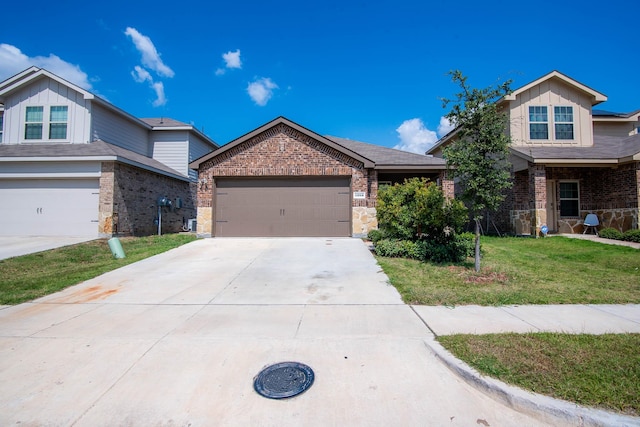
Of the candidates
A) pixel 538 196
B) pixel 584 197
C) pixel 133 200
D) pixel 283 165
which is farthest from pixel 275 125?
pixel 584 197

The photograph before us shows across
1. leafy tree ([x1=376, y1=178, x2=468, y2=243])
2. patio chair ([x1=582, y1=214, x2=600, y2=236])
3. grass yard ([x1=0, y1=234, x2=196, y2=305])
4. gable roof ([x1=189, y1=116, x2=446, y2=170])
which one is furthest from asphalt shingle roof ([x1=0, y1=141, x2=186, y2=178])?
patio chair ([x1=582, y1=214, x2=600, y2=236])

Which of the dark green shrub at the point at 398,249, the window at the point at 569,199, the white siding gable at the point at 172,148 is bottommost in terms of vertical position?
the dark green shrub at the point at 398,249

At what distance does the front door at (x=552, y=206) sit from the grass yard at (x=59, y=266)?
16184 mm

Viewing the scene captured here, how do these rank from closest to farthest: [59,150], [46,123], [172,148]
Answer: [59,150] → [46,123] → [172,148]

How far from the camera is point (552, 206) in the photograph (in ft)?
48.9

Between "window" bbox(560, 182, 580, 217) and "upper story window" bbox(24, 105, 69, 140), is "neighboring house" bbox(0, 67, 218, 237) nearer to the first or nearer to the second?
"upper story window" bbox(24, 105, 69, 140)

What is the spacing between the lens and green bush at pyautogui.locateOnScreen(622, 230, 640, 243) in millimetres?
11461

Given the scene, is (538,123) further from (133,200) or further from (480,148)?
(133,200)

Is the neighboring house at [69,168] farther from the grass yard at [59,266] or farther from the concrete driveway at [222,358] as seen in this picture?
the concrete driveway at [222,358]

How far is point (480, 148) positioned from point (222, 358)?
6.45 metres

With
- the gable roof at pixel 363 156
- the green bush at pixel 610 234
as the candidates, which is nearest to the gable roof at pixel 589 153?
the green bush at pixel 610 234

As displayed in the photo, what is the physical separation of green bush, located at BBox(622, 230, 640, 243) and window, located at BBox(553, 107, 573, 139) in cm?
550

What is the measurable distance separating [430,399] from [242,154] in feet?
39.1

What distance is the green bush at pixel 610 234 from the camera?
40.4 ft
